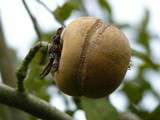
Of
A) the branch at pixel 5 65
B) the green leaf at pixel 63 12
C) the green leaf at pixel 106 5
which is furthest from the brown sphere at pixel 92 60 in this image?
the green leaf at pixel 106 5

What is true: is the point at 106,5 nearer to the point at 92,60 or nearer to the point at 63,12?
the point at 63,12

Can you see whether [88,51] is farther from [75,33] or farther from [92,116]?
[92,116]

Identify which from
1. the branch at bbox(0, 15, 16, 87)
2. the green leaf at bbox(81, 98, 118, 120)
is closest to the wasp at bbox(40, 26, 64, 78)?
the green leaf at bbox(81, 98, 118, 120)

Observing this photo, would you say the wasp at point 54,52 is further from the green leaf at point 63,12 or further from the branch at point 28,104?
the green leaf at point 63,12

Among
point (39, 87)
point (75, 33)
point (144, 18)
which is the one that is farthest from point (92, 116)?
point (144, 18)

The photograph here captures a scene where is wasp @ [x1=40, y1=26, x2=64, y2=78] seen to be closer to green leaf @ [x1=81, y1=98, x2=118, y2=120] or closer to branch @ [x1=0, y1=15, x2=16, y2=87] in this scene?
green leaf @ [x1=81, y1=98, x2=118, y2=120]
